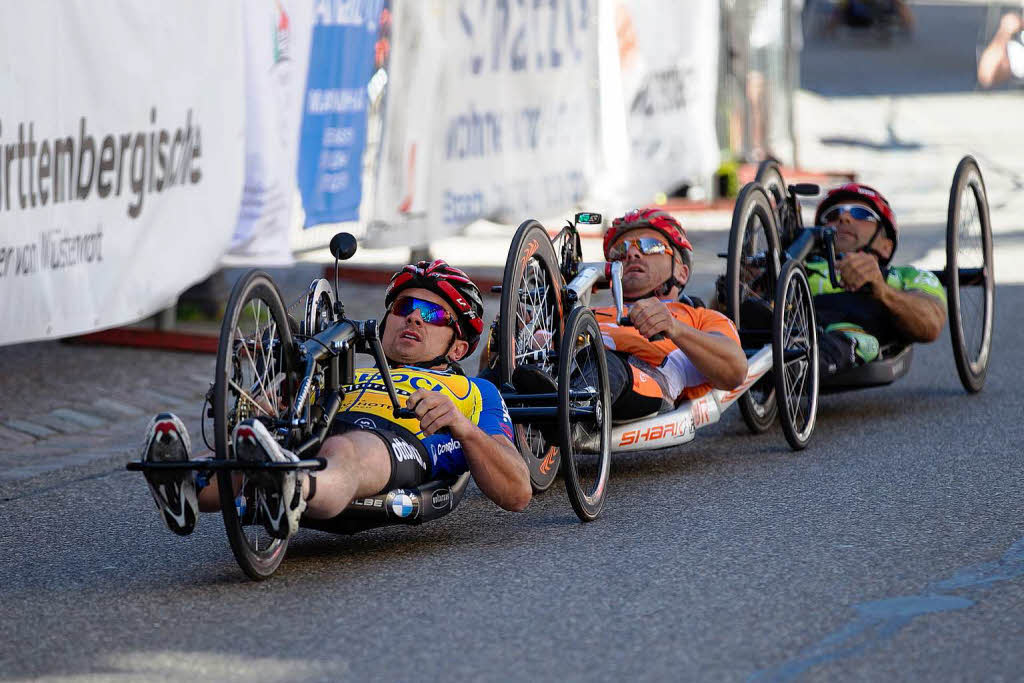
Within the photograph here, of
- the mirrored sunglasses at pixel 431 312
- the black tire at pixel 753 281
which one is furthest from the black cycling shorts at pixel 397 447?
the black tire at pixel 753 281

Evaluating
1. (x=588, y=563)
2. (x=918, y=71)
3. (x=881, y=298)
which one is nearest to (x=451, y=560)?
(x=588, y=563)

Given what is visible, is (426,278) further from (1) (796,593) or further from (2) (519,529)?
(1) (796,593)

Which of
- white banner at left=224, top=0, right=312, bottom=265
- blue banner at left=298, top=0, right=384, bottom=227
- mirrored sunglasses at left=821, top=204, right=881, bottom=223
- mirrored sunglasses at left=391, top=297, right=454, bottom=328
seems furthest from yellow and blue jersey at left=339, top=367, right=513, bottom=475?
blue banner at left=298, top=0, right=384, bottom=227

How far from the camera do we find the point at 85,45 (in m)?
7.47

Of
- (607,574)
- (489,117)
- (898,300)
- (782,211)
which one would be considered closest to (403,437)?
(607,574)

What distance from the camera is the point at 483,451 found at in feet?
16.9

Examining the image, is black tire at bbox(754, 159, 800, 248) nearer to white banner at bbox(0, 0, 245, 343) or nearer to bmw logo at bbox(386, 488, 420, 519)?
white banner at bbox(0, 0, 245, 343)

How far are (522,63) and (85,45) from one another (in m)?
4.88

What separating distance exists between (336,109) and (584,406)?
14.0 feet

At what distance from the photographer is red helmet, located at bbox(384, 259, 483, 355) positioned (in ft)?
18.0

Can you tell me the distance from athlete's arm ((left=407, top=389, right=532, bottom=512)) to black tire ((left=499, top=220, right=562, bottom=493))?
469 mm

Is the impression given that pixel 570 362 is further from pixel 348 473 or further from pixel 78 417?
pixel 78 417

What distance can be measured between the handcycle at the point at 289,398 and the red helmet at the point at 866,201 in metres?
3.21

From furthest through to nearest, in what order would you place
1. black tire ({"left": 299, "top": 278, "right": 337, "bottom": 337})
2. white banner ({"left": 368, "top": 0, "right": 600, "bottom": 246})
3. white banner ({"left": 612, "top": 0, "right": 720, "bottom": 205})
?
white banner ({"left": 612, "top": 0, "right": 720, "bottom": 205}) < white banner ({"left": 368, "top": 0, "right": 600, "bottom": 246}) < black tire ({"left": 299, "top": 278, "right": 337, "bottom": 337})
